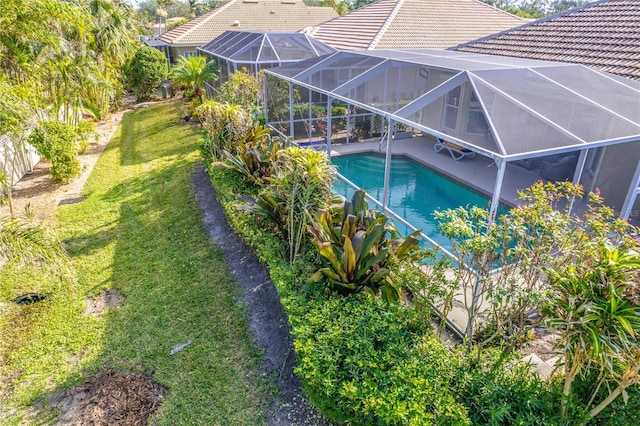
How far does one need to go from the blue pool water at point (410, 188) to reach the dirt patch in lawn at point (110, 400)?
6145 mm

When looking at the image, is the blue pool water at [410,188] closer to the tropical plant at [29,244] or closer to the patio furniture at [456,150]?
the patio furniture at [456,150]

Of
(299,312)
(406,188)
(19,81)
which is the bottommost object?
(406,188)

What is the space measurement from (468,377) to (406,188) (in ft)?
27.7

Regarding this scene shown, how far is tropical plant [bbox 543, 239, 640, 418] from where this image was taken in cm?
332

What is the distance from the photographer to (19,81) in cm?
1009

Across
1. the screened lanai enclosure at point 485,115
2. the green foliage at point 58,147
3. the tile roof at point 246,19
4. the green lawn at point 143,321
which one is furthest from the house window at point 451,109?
the tile roof at point 246,19

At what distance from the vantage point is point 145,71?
22.9 metres

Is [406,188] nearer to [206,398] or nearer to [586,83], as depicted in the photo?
[586,83]

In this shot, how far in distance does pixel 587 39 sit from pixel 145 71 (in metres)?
21.6

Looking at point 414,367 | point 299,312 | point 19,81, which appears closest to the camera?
point 414,367

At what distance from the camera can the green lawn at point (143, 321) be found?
200 inches

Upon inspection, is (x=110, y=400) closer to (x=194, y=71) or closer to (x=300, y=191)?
(x=300, y=191)

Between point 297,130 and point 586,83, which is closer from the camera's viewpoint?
point 586,83

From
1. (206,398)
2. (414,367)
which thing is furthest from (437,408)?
(206,398)
